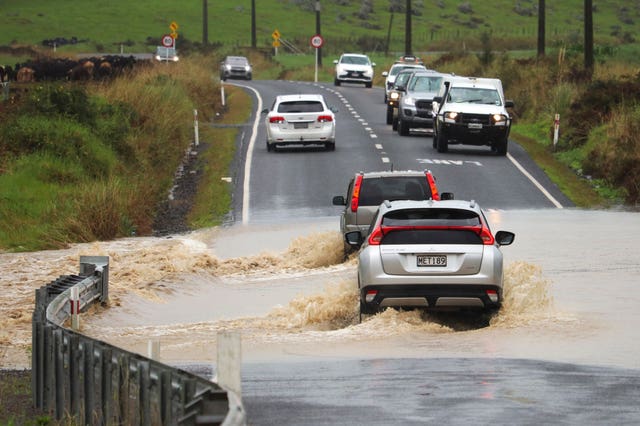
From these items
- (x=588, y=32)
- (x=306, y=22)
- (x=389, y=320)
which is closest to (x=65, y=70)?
(x=588, y=32)

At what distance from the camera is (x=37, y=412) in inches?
523

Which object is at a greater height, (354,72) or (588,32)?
(588,32)

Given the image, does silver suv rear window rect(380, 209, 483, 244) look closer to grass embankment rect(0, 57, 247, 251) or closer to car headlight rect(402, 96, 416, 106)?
grass embankment rect(0, 57, 247, 251)

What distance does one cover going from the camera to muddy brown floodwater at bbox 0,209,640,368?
16.2m

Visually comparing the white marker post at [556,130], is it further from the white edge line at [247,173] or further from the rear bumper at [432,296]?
the rear bumper at [432,296]

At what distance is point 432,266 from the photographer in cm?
1705

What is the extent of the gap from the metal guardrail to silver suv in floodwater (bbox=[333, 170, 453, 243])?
892 cm

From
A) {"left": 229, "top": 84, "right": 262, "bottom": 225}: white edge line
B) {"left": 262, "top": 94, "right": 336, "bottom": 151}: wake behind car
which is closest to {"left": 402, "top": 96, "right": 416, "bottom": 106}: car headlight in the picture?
{"left": 262, "top": 94, "right": 336, "bottom": 151}: wake behind car

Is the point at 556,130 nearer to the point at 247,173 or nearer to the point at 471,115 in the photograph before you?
the point at 471,115

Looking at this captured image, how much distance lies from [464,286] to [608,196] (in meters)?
19.1

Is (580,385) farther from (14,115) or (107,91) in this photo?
(107,91)

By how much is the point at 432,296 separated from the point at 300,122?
25.1m

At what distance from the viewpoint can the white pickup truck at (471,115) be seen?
4025cm

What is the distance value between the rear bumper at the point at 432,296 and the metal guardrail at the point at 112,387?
3955 millimetres
